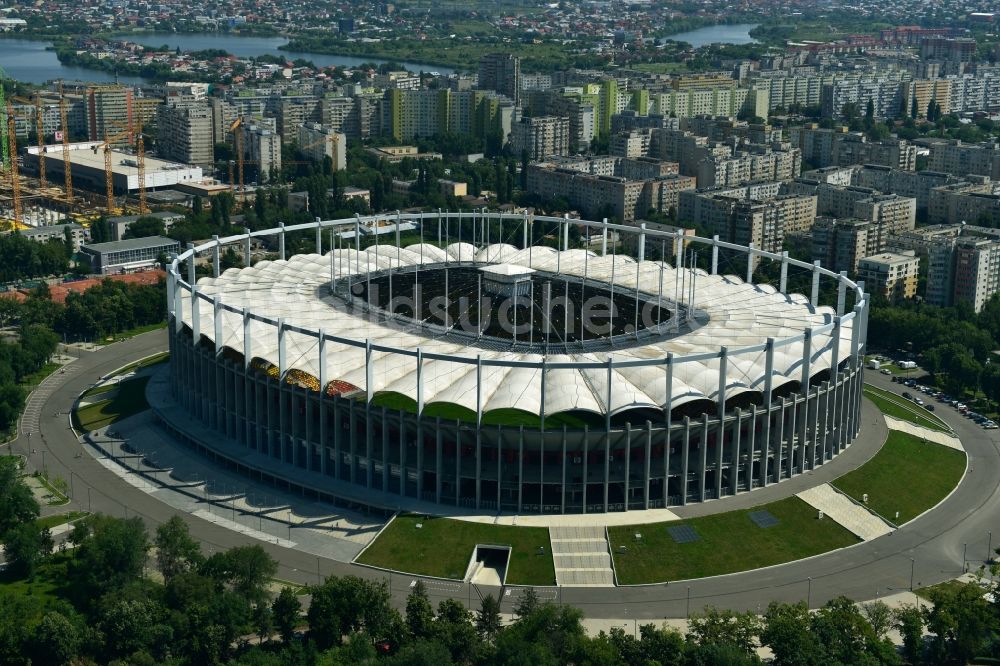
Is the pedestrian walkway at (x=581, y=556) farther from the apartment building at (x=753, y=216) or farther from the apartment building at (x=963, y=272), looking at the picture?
the apartment building at (x=753, y=216)

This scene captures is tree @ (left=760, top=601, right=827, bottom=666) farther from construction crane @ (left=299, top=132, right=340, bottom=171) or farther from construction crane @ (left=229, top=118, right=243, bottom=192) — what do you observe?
construction crane @ (left=299, top=132, right=340, bottom=171)

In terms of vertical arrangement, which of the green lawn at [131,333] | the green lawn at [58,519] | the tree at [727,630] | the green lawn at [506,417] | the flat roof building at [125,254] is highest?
the green lawn at [506,417]

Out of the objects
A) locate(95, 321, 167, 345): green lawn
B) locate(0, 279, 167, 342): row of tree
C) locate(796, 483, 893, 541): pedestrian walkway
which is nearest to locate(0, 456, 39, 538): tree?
locate(0, 279, 167, 342): row of tree

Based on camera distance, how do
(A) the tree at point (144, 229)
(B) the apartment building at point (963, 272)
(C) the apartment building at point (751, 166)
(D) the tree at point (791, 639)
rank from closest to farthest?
(D) the tree at point (791, 639), (B) the apartment building at point (963, 272), (A) the tree at point (144, 229), (C) the apartment building at point (751, 166)

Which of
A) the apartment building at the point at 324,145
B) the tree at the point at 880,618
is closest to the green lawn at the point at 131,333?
the tree at the point at 880,618

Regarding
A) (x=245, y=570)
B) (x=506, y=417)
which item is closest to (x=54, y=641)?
(x=245, y=570)

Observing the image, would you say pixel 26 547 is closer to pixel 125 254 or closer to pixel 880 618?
pixel 880 618

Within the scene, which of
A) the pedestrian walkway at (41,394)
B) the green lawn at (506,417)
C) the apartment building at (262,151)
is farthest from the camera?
the apartment building at (262,151)
